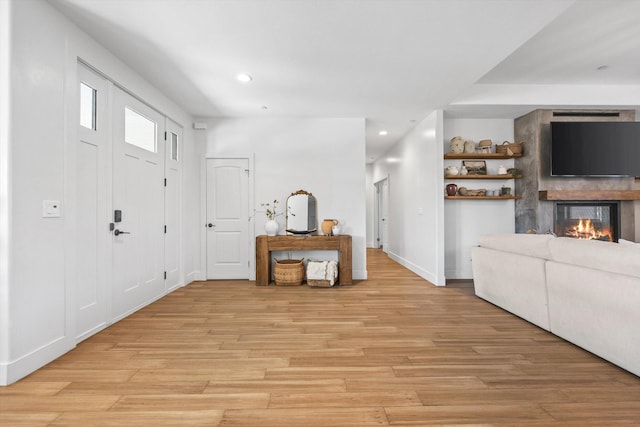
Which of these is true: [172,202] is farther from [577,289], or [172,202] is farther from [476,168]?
[476,168]

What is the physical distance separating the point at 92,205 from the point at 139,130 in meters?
1.20

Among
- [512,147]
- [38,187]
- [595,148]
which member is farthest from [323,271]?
[595,148]

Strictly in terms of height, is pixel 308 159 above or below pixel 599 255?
above

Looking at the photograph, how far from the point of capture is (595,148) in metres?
4.43

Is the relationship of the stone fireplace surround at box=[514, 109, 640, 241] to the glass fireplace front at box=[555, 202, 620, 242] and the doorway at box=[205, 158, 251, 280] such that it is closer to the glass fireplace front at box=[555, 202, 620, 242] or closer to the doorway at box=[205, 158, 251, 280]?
the glass fireplace front at box=[555, 202, 620, 242]

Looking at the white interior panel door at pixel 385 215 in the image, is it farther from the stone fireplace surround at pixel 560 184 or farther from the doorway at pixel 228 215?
the doorway at pixel 228 215

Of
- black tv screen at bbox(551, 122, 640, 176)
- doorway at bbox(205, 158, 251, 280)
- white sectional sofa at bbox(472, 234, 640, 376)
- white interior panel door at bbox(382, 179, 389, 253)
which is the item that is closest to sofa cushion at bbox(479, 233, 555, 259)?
white sectional sofa at bbox(472, 234, 640, 376)

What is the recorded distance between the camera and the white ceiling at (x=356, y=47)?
7.58 ft

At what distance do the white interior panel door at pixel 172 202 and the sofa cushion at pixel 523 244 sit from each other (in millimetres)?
A: 4066

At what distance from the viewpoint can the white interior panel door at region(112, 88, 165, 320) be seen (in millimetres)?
3072

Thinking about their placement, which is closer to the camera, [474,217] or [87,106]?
[87,106]

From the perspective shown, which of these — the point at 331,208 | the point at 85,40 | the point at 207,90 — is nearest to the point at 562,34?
the point at 331,208

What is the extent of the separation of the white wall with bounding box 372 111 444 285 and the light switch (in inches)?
171

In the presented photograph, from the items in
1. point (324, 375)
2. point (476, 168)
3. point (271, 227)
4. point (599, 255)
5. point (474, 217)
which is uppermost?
point (476, 168)
